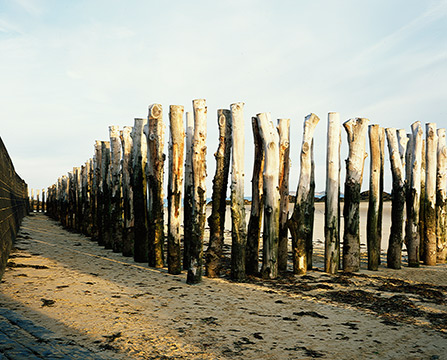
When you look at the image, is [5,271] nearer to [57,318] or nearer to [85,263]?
[85,263]

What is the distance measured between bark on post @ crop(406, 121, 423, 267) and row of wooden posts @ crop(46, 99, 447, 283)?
21mm

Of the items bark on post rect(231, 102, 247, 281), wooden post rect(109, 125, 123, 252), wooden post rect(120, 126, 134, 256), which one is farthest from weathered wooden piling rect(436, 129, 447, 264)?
wooden post rect(109, 125, 123, 252)

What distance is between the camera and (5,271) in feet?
19.2

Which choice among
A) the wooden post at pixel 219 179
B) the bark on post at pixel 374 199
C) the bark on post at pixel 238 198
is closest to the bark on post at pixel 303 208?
the bark on post at pixel 238 198

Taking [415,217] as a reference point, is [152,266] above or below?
below

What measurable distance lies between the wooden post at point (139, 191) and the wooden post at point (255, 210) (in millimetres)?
2322

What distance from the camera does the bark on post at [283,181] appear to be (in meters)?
6.74

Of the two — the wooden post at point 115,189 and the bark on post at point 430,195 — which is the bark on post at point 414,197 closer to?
the bark on post at point 430,195

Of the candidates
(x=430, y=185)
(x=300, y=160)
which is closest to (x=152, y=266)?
(x=300, y=160)

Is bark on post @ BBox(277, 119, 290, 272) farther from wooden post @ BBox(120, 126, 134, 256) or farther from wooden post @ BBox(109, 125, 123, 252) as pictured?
wooden post @ BBox(109, 125, 123, 252)

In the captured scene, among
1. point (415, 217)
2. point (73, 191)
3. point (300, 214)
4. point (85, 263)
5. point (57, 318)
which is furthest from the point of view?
point (73, 191)

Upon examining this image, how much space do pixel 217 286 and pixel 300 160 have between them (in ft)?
8.90

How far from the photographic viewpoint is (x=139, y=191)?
7.72 meters

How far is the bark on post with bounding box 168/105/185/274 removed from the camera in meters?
6.40
